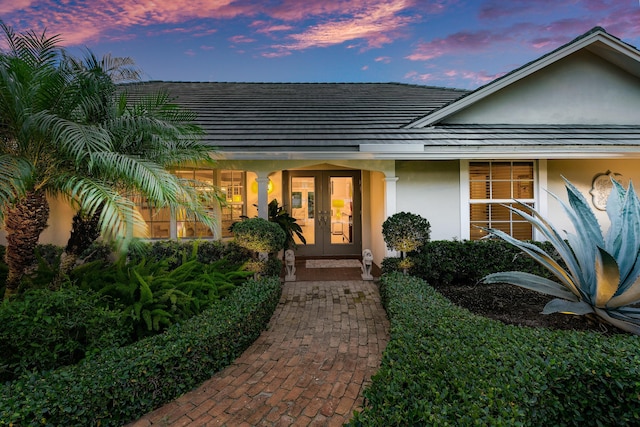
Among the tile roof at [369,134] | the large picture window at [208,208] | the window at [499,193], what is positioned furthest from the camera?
the large picture window at [208,208]

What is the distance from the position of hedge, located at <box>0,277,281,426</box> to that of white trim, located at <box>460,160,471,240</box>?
18.5 ft

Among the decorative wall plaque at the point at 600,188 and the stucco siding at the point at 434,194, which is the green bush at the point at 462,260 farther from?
the decorative wall plaque at the point at 600,188

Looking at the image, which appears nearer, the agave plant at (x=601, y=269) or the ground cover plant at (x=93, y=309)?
the ground cover plant at (x=93, y=309)

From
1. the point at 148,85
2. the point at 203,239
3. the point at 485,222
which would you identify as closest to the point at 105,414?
the point at 203,239

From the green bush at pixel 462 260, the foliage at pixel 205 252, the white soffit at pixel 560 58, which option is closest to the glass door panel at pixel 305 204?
the foliage at pixel 205 252

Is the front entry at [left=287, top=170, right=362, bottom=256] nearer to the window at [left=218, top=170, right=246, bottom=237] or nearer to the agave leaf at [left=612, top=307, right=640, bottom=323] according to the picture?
the window at [left=218, top=170, right=246, bottom=237]

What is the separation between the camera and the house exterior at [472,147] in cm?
675

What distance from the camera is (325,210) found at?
10.1 metres

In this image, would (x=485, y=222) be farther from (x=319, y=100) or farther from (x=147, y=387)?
(x=147, y=387)

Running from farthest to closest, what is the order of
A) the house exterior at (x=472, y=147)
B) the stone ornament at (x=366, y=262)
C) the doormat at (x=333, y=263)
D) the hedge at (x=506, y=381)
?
the doormat at (x=333, y=263), the stone ornament at (x=366, y=262), the house exterior at (x=472, y=147), the hedge at (x=506, y=381)

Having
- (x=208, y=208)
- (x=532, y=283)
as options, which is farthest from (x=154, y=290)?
(x=532, y=283)

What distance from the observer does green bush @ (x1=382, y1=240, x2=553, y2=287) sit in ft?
20.9

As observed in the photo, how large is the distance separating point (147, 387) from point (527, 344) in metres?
3.35

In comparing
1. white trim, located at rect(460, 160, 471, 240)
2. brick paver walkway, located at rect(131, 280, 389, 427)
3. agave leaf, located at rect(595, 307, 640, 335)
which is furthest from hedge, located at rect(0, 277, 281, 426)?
white trim, located at rect(460, 160, 471, 240)
